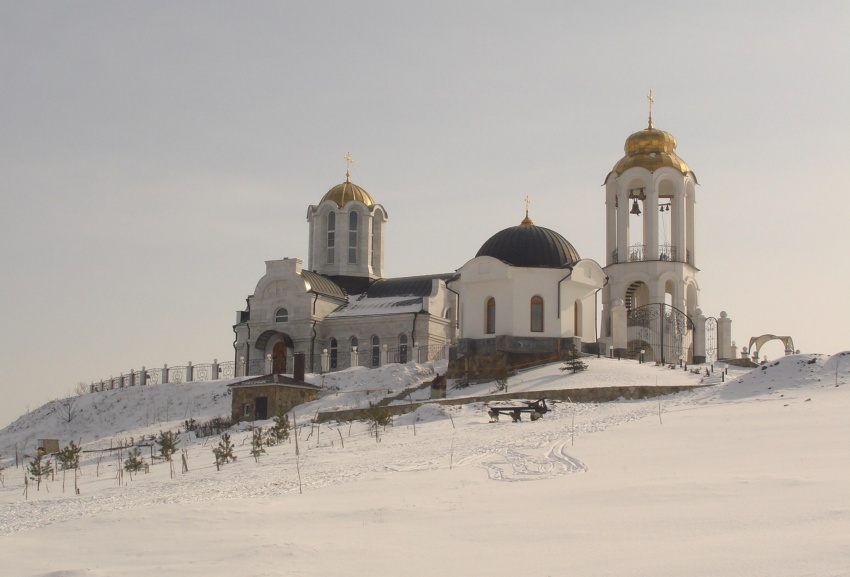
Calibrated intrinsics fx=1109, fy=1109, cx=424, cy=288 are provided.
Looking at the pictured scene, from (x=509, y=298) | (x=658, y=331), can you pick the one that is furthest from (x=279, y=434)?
(x=658, y=331)

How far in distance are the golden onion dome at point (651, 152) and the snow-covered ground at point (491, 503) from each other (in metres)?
19.1

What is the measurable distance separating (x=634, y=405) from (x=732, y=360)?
12503mm

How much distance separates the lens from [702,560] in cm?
800

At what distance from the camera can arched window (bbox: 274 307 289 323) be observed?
42562 millimetres

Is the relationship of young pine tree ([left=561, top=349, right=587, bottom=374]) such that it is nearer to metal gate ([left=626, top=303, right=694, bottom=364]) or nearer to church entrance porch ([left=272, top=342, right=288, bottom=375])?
metal gate ([left=626, top=303, right=694, bottom=364])

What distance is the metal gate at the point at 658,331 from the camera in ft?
123

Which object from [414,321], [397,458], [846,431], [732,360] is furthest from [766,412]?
[414,321]

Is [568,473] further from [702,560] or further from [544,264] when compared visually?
[544,264]

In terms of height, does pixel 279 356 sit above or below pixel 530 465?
above

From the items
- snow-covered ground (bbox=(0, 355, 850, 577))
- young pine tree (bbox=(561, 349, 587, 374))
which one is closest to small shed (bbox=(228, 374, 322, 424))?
snow-covered ground (bbox=(0, 355, 850, 577))

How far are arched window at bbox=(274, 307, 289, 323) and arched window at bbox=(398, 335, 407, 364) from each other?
446 centimetres

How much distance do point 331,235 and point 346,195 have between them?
1920 mm

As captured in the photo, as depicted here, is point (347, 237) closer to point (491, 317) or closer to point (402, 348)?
point (402, 348)

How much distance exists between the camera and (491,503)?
446 inches
